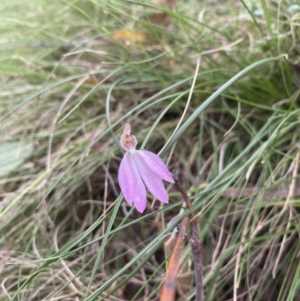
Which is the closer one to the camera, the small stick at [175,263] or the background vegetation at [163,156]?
the small stick at [175,263]

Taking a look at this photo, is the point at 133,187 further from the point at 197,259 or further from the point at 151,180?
the point at 197,259

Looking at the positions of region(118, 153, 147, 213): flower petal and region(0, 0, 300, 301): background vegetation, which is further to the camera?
region(0, 0, 300, 301): background vegetation

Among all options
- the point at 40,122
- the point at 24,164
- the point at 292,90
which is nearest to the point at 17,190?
the point at 24,164

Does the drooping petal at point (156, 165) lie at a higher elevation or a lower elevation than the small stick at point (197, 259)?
higher

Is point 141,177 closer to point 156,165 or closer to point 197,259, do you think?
point 156,165

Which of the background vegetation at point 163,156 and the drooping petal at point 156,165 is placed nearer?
the drooping petal at point 156,165

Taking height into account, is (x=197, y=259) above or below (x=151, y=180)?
below

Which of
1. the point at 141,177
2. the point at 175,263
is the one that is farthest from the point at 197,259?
the point at 141,177
